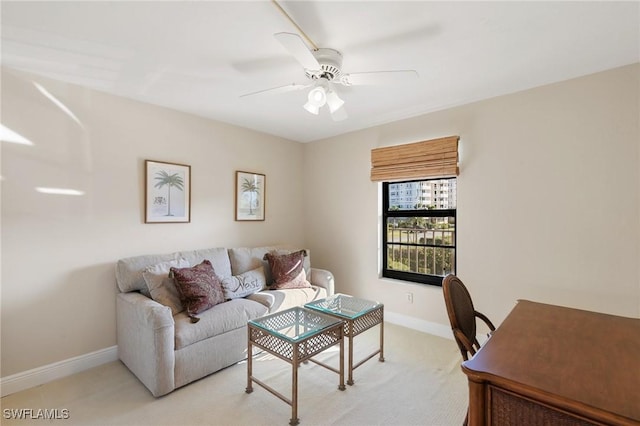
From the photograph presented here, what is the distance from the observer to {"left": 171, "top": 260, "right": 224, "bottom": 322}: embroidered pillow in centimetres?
247

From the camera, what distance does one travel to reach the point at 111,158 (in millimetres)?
2729

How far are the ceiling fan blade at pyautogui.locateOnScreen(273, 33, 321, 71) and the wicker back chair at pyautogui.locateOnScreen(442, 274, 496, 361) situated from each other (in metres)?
1.48

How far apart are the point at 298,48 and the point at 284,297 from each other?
2.29 metres

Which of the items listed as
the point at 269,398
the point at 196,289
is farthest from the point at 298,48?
the point at 269,398

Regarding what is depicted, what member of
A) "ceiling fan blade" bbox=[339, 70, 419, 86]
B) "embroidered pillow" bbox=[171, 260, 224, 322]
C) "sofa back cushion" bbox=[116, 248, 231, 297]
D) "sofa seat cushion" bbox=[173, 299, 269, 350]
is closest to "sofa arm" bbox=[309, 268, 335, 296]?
"sofa seat cushion" bbox=[173, 299, 269, 350]

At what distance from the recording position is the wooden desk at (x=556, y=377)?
0.92 meters

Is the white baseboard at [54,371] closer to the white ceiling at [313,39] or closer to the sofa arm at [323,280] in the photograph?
the sofa arm at [323,280]

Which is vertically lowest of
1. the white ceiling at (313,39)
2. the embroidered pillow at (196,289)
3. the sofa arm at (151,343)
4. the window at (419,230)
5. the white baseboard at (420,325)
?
the white baseboard at (420,325)

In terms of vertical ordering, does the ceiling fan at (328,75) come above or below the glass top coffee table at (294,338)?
above

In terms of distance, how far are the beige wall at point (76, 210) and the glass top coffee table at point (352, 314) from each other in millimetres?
1676

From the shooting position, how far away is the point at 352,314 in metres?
2.40

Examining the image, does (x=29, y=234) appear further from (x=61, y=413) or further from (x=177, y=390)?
(x=177, y=390)

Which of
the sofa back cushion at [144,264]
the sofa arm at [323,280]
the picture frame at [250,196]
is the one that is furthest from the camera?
the picture frame at [250,196]

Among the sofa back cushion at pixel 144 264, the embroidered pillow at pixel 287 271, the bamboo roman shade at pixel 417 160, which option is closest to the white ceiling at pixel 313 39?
the bamboo roman shade at pixel 417 160
